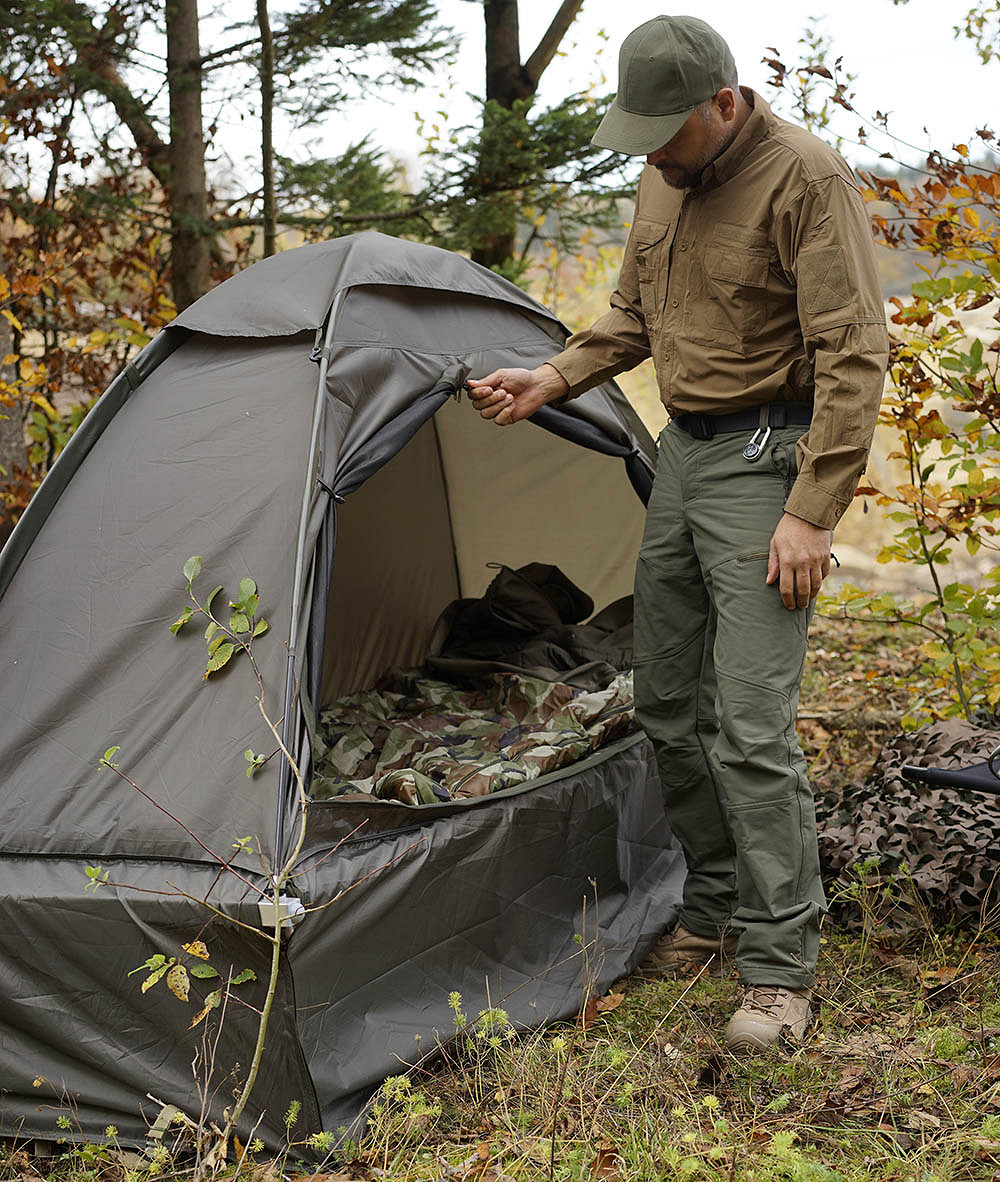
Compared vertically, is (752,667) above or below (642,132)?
below

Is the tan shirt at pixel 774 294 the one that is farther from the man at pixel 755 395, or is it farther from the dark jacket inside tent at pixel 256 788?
the dark jacket inside tent at pixel 256 788

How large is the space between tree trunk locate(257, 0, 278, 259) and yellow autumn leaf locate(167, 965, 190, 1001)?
3.53m

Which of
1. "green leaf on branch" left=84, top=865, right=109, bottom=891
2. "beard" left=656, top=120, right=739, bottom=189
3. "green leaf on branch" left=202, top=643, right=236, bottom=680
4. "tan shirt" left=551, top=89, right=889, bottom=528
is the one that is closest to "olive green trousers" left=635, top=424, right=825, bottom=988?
"tan shirt" left=551, top=89, right=889, bottom=528

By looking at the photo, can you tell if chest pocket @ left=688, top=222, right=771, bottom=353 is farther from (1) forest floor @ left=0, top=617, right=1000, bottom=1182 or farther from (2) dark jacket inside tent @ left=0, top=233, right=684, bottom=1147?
(1) forest floor @ left=0, top=617, right=1000, bottom=1182

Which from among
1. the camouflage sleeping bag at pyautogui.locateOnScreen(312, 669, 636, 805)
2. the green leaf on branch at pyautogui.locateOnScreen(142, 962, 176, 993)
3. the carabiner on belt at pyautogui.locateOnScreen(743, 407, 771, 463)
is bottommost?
the camouflage sleeping bag at pyautogui.locateOnScreen(312, 669, 636, 805)

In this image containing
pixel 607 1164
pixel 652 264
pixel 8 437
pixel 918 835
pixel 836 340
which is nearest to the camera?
pixel 607 1164

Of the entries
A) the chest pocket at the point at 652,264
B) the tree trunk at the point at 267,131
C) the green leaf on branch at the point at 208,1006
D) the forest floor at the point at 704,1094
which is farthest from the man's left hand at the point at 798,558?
the tree trunk at the point at 267,131

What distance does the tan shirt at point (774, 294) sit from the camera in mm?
2221

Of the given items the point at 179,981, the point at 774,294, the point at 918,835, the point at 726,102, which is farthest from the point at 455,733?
the point at 726,102

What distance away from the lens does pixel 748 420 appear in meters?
2.46

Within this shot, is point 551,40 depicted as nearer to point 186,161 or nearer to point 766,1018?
point 186,161

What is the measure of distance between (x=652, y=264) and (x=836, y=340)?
1.85 ft

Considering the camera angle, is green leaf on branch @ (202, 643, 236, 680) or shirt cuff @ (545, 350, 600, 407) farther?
shirt cuff @ (545, 350, 600, 407)

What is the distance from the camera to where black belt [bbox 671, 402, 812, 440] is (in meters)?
2.42
